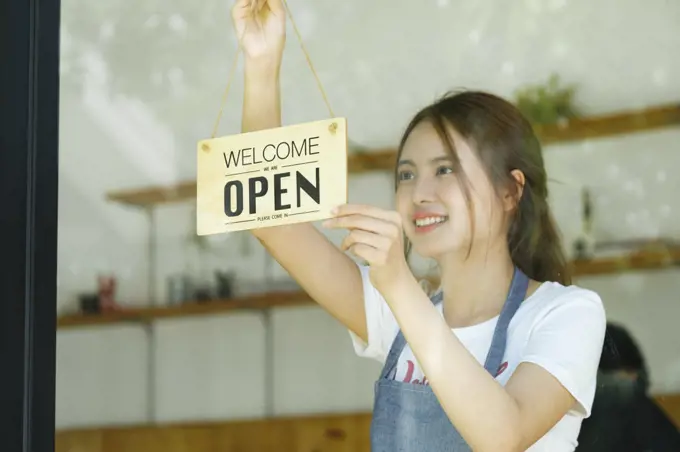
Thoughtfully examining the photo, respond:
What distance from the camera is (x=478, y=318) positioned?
4.54 ft

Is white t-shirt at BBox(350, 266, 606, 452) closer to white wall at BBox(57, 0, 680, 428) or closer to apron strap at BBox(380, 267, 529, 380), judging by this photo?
apron strap at BBox(380, 267, 529, 380)

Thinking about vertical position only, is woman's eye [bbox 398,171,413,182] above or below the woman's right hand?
below

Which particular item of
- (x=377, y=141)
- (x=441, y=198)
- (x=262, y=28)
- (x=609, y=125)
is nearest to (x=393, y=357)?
(x=441, y=198)

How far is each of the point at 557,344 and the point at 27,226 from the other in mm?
655

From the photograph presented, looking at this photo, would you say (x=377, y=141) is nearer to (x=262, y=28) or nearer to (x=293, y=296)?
(x=293, y=296)

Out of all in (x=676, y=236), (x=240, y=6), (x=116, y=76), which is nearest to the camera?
(x=240, y=6)

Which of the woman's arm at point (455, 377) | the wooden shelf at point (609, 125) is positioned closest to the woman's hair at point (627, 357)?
the wooden shelf at point (609, 125)

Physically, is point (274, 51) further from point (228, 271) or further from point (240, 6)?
point (228, 271)

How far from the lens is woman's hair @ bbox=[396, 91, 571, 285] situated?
1.42 metres

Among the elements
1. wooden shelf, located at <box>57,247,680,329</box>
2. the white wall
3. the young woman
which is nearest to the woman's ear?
the young woman

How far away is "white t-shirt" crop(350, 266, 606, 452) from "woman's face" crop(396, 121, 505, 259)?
→ 121mm

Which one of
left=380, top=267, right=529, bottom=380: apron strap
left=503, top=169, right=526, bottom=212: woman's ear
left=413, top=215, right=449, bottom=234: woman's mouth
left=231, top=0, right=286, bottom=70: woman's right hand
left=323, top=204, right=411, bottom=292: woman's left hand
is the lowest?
left=380, top=267, right=529, bottom=380: apron strap

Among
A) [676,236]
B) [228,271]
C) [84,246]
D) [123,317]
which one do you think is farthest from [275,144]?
[676,236]

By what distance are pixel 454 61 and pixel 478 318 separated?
6.75 feet
